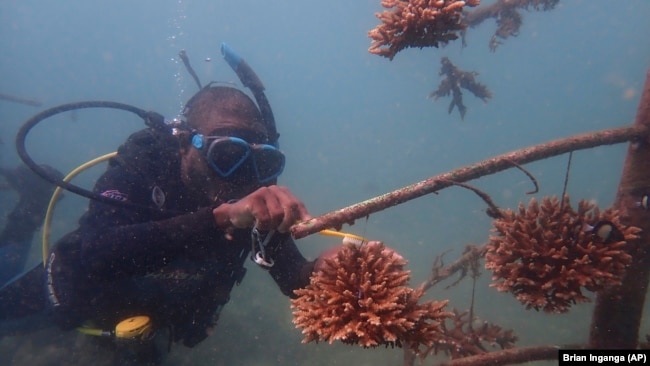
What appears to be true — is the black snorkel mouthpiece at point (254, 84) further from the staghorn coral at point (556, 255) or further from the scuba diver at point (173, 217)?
the staghorn coral at point (556, 255)

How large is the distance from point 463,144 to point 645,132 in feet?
397

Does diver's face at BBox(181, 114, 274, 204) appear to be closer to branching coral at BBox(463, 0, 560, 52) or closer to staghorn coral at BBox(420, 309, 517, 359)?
staghorn coral at BBox(420, 309, 517, 359)

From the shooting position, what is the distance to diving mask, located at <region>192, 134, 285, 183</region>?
4062 millimetres

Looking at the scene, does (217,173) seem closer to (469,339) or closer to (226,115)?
(226,115)

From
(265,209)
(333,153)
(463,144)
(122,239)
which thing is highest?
(463,144)

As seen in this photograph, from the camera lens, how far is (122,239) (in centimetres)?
A: 321

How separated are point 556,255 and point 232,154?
10.1 feet

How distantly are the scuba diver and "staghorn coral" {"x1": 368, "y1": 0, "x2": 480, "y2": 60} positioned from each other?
1804 mm

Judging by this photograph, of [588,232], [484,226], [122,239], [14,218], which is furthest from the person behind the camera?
[484,226]

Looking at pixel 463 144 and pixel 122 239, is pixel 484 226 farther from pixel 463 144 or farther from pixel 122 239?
pixel 463 144

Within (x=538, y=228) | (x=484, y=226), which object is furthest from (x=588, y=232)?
(x=484, y=226)

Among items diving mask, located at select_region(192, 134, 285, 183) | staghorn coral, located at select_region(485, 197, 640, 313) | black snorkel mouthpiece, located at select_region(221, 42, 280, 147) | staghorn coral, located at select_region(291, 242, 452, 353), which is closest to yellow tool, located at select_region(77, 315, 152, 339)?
diving mask, located at select_region(192, 134, 285, 183)

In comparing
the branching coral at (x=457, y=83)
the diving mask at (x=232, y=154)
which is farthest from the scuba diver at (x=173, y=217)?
the branching coral at (x=457, y=83)

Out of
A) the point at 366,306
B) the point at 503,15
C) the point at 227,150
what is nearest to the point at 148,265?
the point at 227,150
